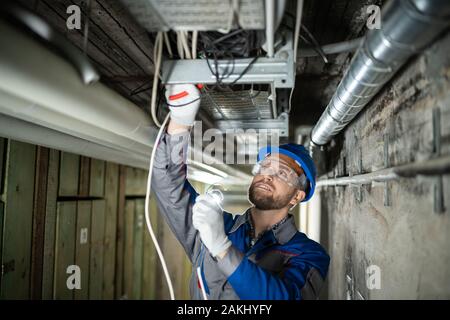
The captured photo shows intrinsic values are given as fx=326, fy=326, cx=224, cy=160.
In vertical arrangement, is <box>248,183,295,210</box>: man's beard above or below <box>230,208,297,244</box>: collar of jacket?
above

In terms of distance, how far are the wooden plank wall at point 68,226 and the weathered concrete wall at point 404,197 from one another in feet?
5.66

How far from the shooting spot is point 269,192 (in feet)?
Result: 4.78

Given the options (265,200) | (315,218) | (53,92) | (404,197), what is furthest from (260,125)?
(315,218)

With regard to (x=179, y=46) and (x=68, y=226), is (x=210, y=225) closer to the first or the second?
(x=179, y=46)

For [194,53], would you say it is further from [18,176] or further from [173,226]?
[18,176]

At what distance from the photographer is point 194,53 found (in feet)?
3.09

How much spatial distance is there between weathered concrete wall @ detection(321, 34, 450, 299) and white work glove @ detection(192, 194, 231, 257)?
52 centimetres

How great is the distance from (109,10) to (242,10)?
56 centimetres

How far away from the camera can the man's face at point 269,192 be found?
4.77 ft

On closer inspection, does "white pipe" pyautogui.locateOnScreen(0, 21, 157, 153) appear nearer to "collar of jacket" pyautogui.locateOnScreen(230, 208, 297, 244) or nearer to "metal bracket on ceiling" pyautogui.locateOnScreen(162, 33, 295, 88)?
"metal bracket on ceiling" pyautogui.locateOnScreen(162, 33, 295, 88)

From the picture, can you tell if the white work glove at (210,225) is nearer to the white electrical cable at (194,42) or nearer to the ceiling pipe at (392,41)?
the white electrical cable at (194,42)

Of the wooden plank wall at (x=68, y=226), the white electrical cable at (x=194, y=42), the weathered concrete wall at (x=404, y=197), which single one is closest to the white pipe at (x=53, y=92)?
the white electrical cable at (x=194, y=42)

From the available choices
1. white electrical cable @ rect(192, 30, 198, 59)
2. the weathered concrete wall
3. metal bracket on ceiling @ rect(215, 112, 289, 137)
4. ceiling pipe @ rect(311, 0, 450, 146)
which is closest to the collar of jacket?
the weathered concrete wall

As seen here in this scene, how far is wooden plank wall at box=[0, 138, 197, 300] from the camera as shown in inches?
68.1
